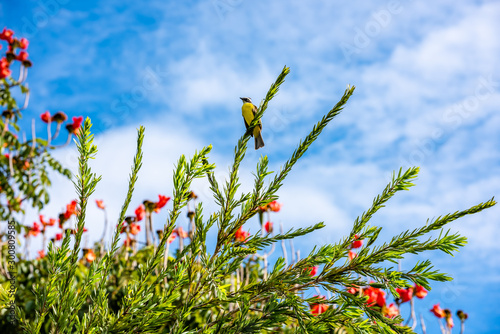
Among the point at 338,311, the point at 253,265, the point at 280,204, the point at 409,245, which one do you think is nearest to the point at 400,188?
the point at 409,245

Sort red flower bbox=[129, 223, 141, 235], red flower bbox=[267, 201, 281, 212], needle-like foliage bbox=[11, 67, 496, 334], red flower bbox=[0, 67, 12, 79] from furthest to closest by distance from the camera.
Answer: red flower bbox=[0, 67, 12, 79] → red flower bbox=[129, 223, 141, 235] → red flower bbox=[267, 201, 281, 212] → needle-like foliage bbox=[11, 67, 496, 334]

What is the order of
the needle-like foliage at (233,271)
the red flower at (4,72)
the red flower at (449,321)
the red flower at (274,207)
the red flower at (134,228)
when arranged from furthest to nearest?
the red flower at (4,72) < the red flower at (449,321) < the red flower at (134,228) < the red flower at (274,207) < the needle-like foliage at (233,271)

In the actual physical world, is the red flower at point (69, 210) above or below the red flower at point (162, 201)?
below

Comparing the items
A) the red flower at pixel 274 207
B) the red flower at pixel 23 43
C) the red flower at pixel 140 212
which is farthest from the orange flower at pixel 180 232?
the red flower at pixel 23 43

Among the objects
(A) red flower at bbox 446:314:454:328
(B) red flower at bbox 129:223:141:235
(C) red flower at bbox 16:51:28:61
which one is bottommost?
(A) red flower at bbox 446:314:454:328

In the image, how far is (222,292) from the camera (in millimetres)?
1317

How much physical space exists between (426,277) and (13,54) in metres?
6.45

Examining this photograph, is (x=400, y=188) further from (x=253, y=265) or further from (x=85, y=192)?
(x=253, y=265)

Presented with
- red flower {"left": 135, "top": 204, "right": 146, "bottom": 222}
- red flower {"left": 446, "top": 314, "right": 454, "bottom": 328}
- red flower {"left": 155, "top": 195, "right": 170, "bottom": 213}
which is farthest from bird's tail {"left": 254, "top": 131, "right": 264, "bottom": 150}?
red flower {"left": 446, "top": 314, "right": 454, "bottom": 328}

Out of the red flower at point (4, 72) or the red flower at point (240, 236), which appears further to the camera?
the red flower at point (4, 72)

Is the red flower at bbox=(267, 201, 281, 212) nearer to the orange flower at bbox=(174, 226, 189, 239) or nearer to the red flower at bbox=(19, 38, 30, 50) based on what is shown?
the orange flower at bbox=(174, 226, 189, 239)

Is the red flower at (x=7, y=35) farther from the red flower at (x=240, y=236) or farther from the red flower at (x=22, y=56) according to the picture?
the red flower at (x=240, y=236)

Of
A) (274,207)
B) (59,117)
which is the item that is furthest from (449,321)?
(59,117)

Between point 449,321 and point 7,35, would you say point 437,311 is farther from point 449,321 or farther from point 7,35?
point 7,35
